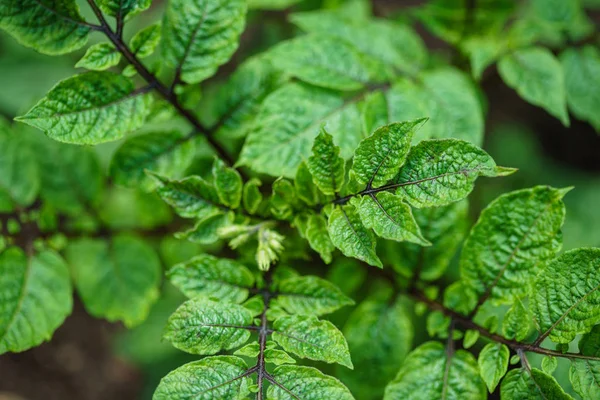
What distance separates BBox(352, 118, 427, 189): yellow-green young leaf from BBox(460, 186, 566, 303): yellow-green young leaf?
15.2 inches

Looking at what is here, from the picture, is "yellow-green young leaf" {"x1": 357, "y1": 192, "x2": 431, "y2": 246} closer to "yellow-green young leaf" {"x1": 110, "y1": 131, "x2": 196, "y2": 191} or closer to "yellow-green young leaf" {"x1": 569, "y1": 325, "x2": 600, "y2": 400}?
"yellow-green young leaf" {"x1": 569, "y1": 325, "x2": 600, "y2": 400}

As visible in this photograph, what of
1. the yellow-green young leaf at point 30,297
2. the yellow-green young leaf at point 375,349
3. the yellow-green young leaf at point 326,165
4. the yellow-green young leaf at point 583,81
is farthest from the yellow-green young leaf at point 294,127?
the yellow-green young leaf at point 583,81

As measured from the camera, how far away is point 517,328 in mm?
1403

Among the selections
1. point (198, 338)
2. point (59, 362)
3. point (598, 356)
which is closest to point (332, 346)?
point (198, 338)

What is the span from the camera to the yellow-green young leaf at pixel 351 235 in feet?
4.24

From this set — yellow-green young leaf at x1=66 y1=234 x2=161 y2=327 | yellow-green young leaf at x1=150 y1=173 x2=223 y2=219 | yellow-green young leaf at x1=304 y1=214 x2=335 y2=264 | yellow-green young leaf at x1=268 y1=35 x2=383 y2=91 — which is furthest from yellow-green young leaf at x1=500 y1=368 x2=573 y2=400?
yellow-green young leaf at x1=66 y1=234 x2=161 y2=327

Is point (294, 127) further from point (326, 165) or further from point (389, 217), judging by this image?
point (389, 217)

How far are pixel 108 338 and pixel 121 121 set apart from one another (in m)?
2.03

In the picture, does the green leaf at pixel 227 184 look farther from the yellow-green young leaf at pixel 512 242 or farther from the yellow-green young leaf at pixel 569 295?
the yellow-green young leaf at pixel 569 295

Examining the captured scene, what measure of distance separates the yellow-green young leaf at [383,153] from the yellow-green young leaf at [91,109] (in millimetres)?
677

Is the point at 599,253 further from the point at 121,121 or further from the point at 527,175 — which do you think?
the point at 527,175

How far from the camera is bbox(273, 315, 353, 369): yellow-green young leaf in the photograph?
131 cm

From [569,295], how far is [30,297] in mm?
1618

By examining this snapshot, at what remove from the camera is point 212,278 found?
5.07 feet
